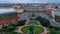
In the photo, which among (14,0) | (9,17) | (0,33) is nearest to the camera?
(0,33)

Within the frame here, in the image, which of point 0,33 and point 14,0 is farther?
point 14,0

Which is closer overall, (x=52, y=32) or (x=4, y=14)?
(x=52, y=32)

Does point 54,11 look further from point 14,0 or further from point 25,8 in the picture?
point 14,0

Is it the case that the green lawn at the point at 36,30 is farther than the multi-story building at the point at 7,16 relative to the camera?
No

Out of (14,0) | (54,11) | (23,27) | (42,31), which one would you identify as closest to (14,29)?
(23,27)

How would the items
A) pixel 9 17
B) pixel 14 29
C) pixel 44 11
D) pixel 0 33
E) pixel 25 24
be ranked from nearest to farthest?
pixel 0 33 < pixel 14 29 < pixel 25 24 < pixel 9 17 < pixel 44 11

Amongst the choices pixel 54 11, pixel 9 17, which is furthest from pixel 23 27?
pixel 54 11

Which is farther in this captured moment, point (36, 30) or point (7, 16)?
point (7, 16)

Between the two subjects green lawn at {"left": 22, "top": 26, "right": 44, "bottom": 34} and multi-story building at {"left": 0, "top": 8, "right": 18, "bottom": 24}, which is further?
multi-story building at {"left": 0, "top": 8, "right": 18, "bottom": 24}

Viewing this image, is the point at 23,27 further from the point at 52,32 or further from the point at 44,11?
the point at 44,11
